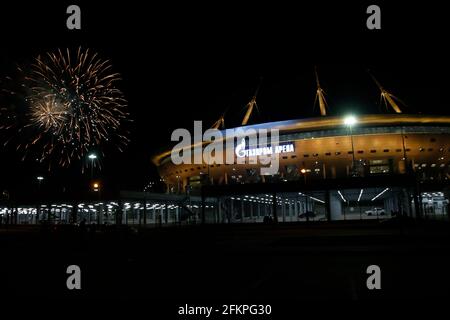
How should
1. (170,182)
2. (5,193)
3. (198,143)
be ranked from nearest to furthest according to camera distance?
(198,143) < (5,193) < (170,182)

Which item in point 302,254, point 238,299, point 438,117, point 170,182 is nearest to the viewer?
point 238,299

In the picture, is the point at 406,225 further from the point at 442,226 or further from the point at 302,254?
the point at 302,254

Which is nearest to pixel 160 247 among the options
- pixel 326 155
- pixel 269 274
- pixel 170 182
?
pixel 269 274

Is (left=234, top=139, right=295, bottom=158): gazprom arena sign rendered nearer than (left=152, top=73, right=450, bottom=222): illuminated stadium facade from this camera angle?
No

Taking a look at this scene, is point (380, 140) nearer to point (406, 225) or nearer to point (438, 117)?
point (438, 117)

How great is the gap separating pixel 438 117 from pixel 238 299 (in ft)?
184

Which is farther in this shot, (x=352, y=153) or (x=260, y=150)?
(x=260, y=150)

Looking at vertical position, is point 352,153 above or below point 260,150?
below

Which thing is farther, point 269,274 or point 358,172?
point 358,172

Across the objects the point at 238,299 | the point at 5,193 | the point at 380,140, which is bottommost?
the point at 238,299

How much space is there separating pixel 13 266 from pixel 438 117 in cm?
5680

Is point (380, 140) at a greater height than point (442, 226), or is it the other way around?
point (380, 140)

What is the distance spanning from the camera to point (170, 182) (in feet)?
274

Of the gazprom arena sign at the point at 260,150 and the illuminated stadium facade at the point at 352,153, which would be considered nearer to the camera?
the illuminated stadium facade at the point at 352,153
